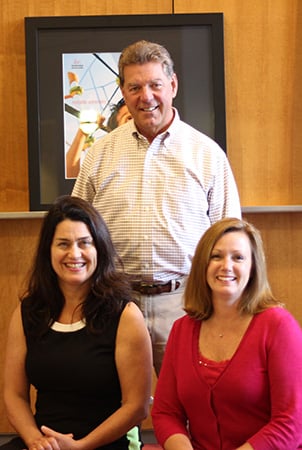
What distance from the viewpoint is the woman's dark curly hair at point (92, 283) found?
81.8 inches

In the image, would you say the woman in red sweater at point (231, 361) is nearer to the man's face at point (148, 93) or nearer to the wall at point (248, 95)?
the man's face at point (148, 93)

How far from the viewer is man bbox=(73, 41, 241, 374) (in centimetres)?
240

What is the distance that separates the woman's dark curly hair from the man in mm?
278

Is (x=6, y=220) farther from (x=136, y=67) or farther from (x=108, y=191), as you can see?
(x=136, y=67)

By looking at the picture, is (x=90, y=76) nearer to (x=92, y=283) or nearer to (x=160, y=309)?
(x=160, y=309)

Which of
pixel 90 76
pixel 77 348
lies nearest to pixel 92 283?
pixel 77 348

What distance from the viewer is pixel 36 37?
3.27 meters

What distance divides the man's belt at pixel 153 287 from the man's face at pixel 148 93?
0.53m

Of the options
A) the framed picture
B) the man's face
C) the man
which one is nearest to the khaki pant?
the man

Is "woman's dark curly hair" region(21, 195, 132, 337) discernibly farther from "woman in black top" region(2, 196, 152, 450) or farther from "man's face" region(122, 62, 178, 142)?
"man's face" region(122, 62, 178, 142)

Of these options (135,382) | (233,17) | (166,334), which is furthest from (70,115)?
(135,382)

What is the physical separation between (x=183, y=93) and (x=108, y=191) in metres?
0.99

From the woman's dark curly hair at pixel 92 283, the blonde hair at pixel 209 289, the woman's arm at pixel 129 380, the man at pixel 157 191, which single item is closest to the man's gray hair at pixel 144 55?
the man at pixel 157 191

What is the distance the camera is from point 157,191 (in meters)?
2.42
